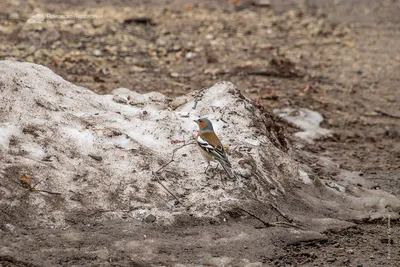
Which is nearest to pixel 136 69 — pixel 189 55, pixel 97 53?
pixel 97 53

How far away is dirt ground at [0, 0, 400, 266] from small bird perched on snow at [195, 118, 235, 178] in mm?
429

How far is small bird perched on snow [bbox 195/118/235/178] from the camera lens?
4754mm

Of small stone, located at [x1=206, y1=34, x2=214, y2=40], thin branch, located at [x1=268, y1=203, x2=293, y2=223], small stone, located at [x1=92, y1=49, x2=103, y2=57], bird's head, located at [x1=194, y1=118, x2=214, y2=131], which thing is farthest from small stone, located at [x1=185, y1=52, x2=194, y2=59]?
thin branch, located at [x1=268, y1=203, x2=293, y2=223]

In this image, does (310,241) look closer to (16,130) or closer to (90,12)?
(16,130)

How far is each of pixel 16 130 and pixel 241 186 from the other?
1690 millimetres

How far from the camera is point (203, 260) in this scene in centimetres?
425

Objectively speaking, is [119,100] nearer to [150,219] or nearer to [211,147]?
[211,147]

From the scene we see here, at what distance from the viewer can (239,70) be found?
955 centimetres

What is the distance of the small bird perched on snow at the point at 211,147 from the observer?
15.6 feet

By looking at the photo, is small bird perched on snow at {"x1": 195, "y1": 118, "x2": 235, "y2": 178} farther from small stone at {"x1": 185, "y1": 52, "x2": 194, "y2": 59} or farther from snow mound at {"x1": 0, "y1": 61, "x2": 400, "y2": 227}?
small stone at {"x1": 185, "y1": 52, "x2": 194, "y2": 59}

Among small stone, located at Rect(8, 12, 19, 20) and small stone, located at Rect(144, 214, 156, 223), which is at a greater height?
small stone, located at Rect(8, 12, 19, 20)

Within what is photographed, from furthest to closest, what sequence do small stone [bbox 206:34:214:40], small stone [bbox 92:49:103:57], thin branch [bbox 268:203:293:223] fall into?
small stone [bbox 206:34:214:40]
small stone [bbox 92:49:103:57]
thin branch [bbox 268:203:293:223]

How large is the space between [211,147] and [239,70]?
16.1 feet

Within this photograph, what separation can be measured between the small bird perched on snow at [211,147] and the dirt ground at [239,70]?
43 centimetres
